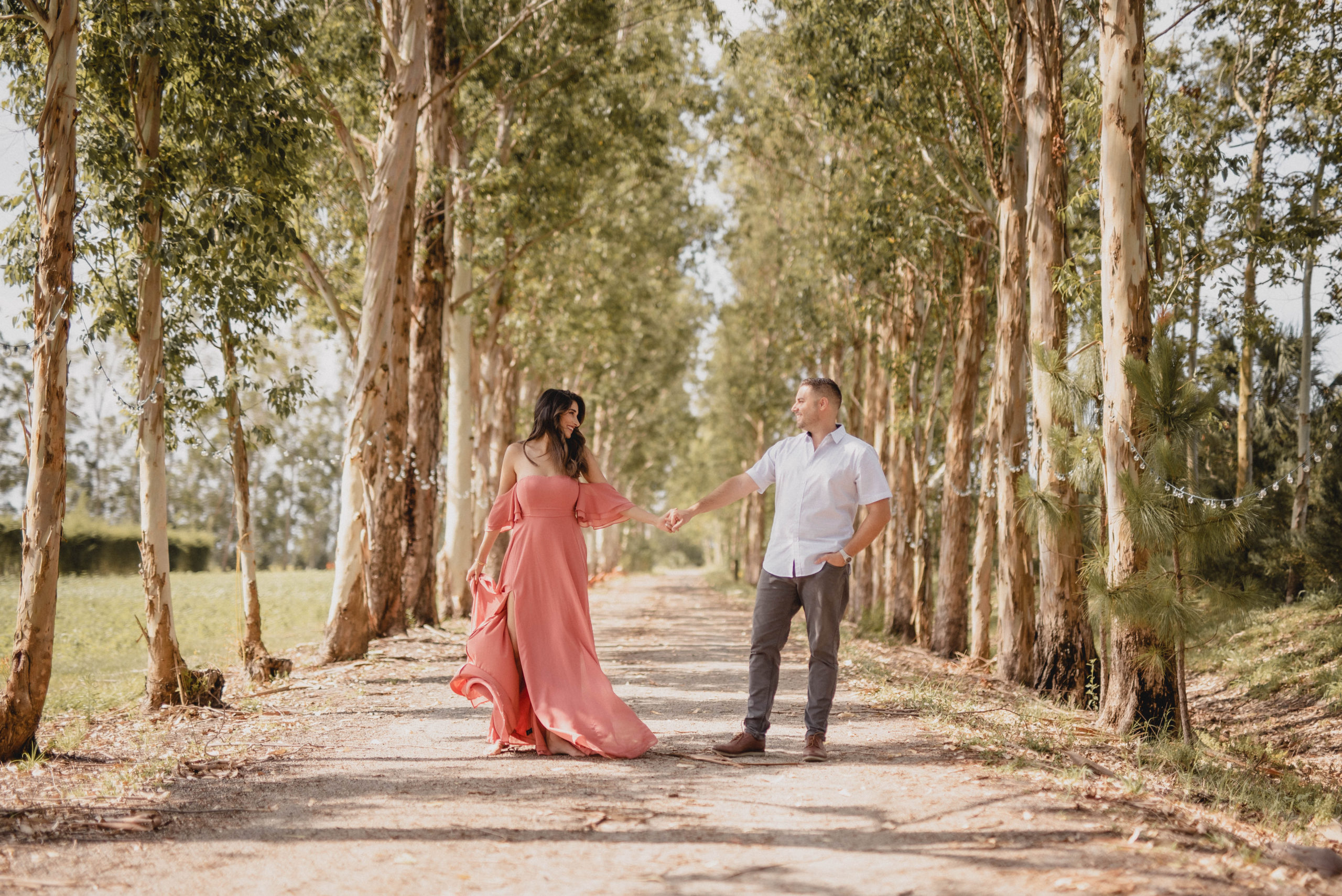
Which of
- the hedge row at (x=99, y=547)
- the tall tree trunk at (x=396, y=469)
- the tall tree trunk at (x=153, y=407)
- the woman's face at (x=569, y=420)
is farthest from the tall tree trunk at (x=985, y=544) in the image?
the hedge row at (x=99, y=547)

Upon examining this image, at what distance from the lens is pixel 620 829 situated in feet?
15.5

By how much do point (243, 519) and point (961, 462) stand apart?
9967 mm

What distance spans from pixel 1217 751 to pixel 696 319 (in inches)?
1376

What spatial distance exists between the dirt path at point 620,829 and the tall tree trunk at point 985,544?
6.17 meters

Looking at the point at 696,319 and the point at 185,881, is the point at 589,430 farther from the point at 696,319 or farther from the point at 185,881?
the point at 185,881

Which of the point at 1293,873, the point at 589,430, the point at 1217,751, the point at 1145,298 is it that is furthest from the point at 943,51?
the point at 589,430

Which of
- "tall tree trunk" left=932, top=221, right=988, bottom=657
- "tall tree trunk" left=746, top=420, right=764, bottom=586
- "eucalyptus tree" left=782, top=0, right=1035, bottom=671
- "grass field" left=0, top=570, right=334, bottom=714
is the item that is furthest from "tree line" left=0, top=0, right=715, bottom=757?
"tall tree trunk" left=746, top=420, right=764, bottom=586

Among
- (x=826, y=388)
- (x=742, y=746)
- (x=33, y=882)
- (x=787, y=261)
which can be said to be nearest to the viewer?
(x=33, y=882)

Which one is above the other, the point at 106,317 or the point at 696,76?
the point at 696,76

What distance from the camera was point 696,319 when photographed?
42562mm

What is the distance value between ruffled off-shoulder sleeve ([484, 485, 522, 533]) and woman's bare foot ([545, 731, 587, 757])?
1412mm

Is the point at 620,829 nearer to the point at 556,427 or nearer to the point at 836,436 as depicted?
the point at 836,436

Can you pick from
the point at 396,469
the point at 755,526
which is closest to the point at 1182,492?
the point at 396,469

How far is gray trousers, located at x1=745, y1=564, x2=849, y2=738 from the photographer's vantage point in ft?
20.7
